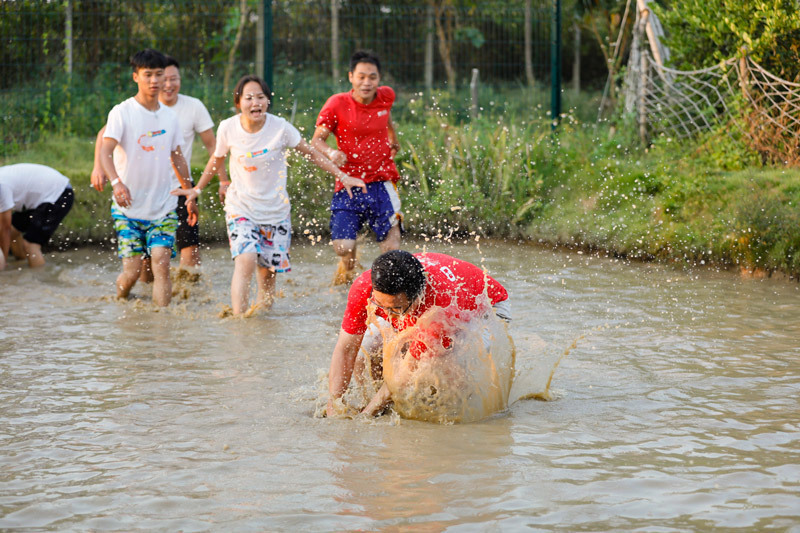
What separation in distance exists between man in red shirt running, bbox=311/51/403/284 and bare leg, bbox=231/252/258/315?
0.90m

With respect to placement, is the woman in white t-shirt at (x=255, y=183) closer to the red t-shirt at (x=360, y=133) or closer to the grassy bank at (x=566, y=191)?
the red t-shirt at (x=360, y=133)

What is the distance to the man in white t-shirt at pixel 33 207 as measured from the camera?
935 centimetres

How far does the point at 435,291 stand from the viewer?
4.52 metres

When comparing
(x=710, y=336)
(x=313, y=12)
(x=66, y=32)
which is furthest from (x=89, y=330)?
(x=313, y=12)

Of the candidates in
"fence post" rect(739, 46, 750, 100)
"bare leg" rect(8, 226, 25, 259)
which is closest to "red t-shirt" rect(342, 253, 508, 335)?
"bare leg" rect(8, 226, 25, 259)

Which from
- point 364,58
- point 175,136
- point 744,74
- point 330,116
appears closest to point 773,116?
point 744,74

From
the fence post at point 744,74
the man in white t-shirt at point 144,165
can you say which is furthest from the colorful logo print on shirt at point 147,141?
the fence post at point 744,74

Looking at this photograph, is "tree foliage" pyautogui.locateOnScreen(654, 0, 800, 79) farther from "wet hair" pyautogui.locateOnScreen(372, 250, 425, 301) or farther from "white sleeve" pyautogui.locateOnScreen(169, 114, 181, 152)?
"wet hair" pyautogui.locateOnScreen(372, 250, 425, 301)

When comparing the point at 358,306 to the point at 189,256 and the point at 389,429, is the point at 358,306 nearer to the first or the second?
the point at 389,429

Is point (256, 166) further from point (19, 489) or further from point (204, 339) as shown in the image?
point (19, 489)

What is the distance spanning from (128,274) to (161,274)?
1.19 feet

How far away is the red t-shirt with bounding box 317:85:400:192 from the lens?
25.8 feet

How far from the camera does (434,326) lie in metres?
4.61

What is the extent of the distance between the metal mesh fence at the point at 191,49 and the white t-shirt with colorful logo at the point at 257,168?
458 centimetres
